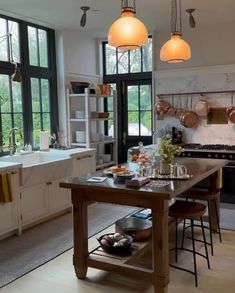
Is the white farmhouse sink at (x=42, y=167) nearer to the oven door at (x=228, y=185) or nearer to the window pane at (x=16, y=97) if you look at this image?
the window pane at (x=16, y=97)

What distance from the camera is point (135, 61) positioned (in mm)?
6500

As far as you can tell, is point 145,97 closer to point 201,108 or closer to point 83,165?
point 201,108

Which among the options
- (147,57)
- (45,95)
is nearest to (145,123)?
(147,57)

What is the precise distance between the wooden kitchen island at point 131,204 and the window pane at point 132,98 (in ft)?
11.3

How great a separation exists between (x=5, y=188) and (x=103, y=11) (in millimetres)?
2702

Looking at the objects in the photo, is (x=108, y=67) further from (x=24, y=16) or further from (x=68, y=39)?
(x=24, y=16)

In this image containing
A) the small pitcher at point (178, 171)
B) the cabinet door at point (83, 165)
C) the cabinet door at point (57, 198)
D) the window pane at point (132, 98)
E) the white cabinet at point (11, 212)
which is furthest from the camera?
the window pane at point (132, 98)

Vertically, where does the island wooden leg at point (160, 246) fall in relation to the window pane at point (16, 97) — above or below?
below

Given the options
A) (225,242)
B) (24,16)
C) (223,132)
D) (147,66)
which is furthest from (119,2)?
(225,242)

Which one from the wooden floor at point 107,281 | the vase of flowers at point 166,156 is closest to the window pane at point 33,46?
the vase of flowers at point 166,156

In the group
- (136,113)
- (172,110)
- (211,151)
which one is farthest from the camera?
(136,113)

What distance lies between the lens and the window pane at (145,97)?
645 centimetres

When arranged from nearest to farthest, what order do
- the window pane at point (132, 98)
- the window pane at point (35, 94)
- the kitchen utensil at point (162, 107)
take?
the window pane at point (35, 94)
the kitchen utensil at point (162, 107)
the window pane at point (132, 98)

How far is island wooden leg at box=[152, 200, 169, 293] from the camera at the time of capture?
2.64 m
